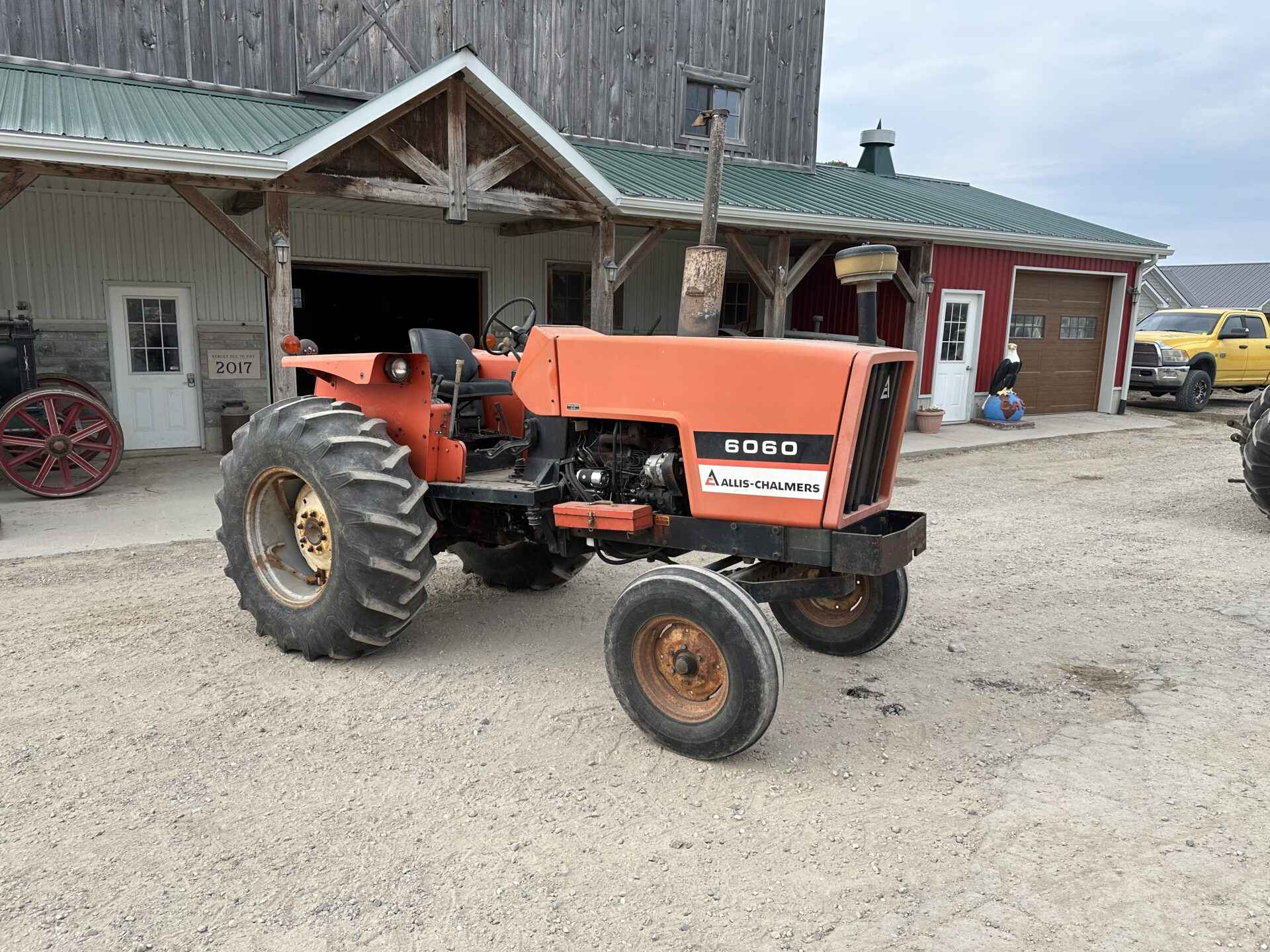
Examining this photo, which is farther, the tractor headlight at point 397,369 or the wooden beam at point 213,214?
the wooden beam at point 213,214

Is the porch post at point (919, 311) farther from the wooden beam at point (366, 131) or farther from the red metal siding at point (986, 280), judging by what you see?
the wooden beam at point (366, 131)

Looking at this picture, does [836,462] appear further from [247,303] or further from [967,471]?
[247,303]

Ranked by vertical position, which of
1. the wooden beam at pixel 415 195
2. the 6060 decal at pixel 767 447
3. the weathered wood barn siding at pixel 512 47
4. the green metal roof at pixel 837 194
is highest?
the weathered wood barn siding at pixel 512 47

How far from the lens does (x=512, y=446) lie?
4.39 metres

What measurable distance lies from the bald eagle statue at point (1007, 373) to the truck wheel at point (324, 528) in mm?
11598

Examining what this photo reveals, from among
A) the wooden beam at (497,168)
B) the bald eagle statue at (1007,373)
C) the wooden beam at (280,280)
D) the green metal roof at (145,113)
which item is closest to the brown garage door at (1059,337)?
the bald eagle statue at (1007,373)

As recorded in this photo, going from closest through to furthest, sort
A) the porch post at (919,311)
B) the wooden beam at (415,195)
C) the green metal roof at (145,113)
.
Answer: the green metal roof at (145,113) < the wooden beam at (415,195) < the porch post at (919,311)

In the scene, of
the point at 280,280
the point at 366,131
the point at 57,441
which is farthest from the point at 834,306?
the point at 57,441

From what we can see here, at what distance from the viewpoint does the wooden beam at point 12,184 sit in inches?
258

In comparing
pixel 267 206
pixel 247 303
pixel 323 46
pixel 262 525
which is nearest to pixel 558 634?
pixel 262 525

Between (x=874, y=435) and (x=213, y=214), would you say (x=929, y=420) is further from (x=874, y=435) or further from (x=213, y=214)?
(x=874, y=435)

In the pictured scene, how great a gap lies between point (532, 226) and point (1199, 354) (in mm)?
12776

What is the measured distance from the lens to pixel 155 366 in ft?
33.0

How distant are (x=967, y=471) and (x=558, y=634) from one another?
260 inches
